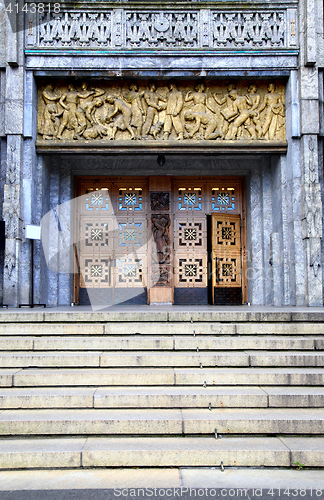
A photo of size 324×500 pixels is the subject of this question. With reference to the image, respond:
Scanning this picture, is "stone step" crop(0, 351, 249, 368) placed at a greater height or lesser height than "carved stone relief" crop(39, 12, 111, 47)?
lesser

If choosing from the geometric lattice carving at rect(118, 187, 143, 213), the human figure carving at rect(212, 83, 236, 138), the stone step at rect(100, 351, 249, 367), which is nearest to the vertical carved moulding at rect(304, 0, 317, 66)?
the human figure carving at rect(212, 83, 236, 138)

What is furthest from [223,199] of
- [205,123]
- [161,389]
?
[161,389]

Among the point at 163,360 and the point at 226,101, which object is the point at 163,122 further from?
the point at 163,360

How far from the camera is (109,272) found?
12.0m

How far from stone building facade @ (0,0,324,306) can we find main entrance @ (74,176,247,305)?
10 centimetres

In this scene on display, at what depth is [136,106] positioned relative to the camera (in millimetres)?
10609

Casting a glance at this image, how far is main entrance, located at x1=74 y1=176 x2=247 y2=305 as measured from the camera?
38.9 feet

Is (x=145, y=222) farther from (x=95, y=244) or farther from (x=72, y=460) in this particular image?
(x=72, y=460)

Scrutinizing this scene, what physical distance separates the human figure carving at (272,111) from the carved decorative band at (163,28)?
113cm

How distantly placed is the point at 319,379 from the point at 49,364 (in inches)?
129

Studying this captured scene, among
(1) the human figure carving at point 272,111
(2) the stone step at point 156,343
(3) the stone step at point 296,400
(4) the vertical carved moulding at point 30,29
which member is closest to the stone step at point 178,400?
(3) the stone step at point 296,400

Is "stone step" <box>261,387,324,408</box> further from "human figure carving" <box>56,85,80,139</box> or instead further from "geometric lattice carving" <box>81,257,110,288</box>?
"human figure carving" <box>56,85,80,139</box>

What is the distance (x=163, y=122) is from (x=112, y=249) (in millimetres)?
3785

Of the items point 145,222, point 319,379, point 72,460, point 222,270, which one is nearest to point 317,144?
point 222,270
